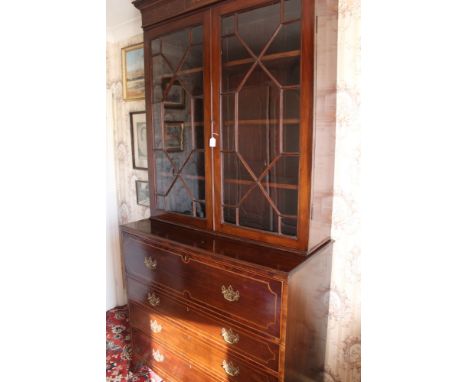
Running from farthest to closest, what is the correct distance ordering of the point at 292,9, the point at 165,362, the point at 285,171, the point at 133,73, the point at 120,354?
1. the point at 133,73
2. the point at 120,354
3. the point at 165,362
4. the point at 285,171
5. the point at 292,9

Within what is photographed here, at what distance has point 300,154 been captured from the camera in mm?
1218

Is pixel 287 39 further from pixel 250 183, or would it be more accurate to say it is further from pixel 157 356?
pixel 157 356

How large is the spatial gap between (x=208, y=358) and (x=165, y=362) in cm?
39

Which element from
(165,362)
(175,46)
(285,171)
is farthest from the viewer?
(165,362)

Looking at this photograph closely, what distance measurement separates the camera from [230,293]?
129 centimetres

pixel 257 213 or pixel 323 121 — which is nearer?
pixel 323 121

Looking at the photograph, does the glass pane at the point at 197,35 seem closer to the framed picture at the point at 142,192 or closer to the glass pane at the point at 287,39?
the glass pane at the point at 287,39

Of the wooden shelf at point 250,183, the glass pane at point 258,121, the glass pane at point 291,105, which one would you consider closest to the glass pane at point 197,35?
the glass pane at point 258,121

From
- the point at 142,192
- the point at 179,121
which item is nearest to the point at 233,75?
the point at 179,121

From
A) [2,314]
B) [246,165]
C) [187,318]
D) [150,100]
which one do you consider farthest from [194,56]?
[2,314]

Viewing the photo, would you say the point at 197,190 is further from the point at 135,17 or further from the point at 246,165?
the point at 135,17

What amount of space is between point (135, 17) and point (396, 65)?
221cm

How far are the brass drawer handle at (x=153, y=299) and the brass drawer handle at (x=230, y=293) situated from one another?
0.51m

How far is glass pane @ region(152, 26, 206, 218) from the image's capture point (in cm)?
153
